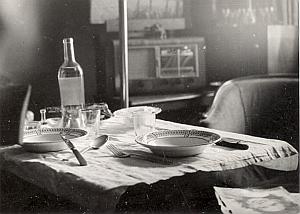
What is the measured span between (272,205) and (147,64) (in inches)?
102

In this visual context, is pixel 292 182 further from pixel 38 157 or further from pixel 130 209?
pixel 38 157

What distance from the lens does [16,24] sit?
11.0 feet

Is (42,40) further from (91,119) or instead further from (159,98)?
(91,119)

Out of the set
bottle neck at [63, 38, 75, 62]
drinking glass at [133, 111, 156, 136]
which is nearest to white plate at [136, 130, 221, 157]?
drinking glass at [133, 111, 156, 136]

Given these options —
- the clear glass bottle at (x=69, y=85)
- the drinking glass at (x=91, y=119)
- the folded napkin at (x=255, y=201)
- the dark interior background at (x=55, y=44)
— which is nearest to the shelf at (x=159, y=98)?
the dark interior background at (x=55, y=44)

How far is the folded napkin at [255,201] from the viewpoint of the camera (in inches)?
45.4

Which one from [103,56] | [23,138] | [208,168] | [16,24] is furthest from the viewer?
[103,56]

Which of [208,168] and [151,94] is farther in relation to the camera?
[151,94]

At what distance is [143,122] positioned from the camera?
151 cm

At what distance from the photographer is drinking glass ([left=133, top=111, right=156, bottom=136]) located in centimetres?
150

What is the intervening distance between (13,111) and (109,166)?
0.27m

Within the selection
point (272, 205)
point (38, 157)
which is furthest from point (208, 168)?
point (38, 157)

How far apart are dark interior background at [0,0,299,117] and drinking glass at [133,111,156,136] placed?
201cm

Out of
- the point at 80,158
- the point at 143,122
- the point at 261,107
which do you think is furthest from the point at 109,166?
the point at 261,107
